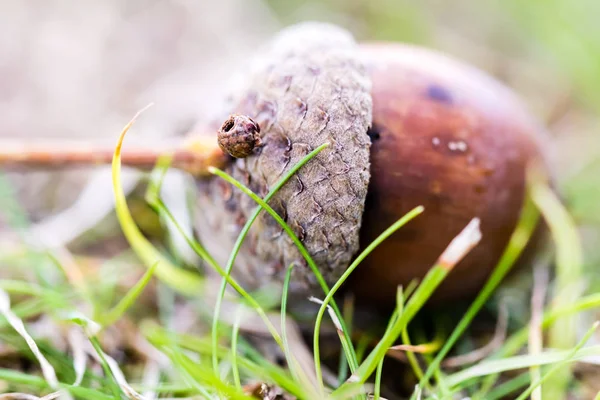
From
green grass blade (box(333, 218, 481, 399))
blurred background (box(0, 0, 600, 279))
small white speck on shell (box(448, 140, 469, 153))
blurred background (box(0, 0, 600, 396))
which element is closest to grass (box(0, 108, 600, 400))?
green grass blade (box(333, 218, 481, 399))

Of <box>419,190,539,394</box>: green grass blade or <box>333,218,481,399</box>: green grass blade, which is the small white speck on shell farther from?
<box>333,218,481,399</box>: green grass blade

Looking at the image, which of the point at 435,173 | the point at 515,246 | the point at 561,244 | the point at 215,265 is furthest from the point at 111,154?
the point at 561,244

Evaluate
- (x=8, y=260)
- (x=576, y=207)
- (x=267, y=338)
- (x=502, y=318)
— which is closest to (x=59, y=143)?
(x=8, y=260)

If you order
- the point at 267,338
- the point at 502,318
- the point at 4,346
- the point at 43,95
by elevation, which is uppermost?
the point at 43,95

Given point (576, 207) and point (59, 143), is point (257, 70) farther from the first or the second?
point (576, 207)

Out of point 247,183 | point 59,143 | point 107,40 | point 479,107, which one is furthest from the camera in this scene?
point 107,40

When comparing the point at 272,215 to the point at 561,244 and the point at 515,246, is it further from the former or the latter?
the point at 561,244

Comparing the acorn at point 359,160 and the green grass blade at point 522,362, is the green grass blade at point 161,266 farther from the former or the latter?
the green grass blade at point 522,362
